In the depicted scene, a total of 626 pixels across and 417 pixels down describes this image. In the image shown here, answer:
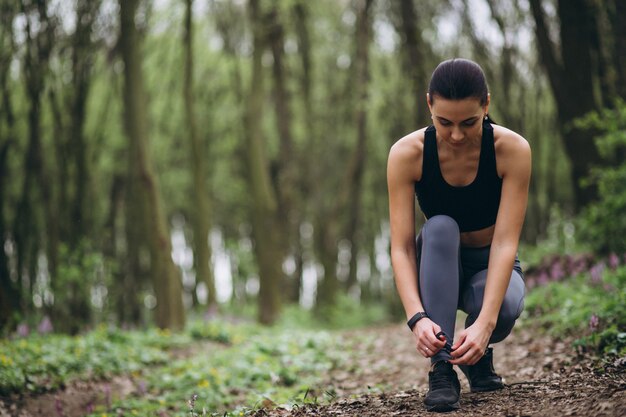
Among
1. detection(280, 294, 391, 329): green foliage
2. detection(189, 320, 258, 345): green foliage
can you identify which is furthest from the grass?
detection(280, 294, 391, 329): green foliage

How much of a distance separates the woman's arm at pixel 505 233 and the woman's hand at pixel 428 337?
87 mm

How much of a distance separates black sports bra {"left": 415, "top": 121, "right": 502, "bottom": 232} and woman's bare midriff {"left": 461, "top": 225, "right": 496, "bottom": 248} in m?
0.02

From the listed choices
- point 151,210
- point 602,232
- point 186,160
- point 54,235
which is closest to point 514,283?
point 602,232

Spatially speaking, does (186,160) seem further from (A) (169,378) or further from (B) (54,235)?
(A) (169,378)

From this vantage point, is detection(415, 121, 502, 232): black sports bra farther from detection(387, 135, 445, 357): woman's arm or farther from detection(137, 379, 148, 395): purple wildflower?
detection(137, 379, 148, 395): purple wildflower

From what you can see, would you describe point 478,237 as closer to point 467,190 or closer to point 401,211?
point 467,190

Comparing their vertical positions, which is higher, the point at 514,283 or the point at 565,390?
the point at 514,283

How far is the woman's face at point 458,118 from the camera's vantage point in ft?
9.86

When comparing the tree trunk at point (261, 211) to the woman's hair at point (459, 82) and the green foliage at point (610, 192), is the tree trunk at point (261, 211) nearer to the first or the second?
the green foliage at point (610, 192)

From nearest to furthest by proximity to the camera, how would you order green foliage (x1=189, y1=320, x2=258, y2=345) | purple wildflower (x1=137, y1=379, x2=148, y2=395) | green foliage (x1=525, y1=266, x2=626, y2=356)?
green foliage (x1=525, y1=266, x2=626, y2=356), purple wildflower (x1=137, y1=379, x2=148, y2=395), green foliage (x1=189, y1=320, x2=258, y2=345)

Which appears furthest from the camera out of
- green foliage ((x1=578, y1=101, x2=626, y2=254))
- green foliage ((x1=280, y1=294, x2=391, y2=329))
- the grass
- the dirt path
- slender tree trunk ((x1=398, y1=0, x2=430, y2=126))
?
green foliage ((x1=280, y1=294, x2=391, y2=329))

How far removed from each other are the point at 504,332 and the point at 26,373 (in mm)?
3921

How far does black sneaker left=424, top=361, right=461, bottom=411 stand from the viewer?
10.1 feet

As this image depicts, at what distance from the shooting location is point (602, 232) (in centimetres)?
799
